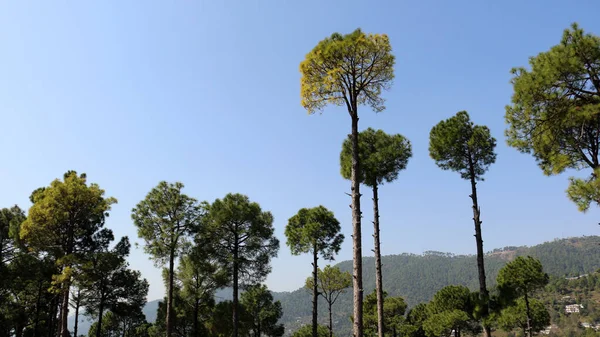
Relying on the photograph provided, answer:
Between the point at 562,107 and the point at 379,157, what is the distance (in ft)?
32.2

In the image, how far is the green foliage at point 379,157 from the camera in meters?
19.3

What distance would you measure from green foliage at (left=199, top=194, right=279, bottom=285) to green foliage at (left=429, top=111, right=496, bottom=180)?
42.4 ft

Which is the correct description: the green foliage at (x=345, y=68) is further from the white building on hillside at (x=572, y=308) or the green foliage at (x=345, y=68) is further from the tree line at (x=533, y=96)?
the white building on hillside at (x=572, y=308)

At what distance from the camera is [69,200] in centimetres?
1853

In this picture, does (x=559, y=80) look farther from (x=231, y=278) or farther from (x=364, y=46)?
(x=231, y=278)

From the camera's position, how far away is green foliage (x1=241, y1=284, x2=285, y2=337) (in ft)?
139

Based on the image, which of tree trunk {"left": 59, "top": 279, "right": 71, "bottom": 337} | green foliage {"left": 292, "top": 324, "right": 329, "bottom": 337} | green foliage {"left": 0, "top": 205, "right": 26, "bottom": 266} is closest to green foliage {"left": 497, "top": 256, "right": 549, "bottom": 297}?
green foliage {"left": 292, "top": 324, "right": 329, "bottom": 337}

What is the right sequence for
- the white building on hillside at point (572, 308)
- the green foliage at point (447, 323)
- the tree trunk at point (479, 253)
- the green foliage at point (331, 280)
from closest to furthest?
the tree trunk at point (479, 253), the green foliage at point (447, 323), the green foliage at point (331, 280), the white building on hillside at point (572, 308)

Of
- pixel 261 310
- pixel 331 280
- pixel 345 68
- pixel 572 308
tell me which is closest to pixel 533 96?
pixel 345 68

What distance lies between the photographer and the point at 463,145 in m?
18.8

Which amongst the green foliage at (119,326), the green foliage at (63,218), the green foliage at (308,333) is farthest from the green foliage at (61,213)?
the green foliage at (308,333)

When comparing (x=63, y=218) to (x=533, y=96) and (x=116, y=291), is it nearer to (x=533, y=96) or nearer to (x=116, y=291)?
(x=116, y=291)

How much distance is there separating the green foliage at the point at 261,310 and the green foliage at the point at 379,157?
2766 cm

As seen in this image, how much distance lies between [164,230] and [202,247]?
313 centimetres
